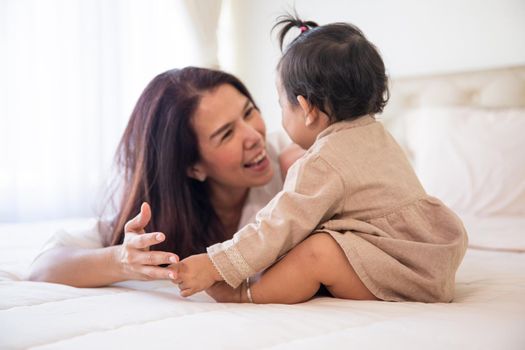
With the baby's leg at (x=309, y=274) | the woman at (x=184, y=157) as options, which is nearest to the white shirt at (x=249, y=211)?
the woman at (x=184, y=157)

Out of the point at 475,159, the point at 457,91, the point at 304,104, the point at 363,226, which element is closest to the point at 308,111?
the point at 304,104

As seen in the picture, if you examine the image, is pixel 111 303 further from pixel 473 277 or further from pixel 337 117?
pixel 473 277

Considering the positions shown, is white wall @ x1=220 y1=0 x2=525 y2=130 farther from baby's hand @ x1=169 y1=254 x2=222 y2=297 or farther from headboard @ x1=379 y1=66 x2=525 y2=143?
baby's hand @ x1=169 y1=254 x2=222 y2=297

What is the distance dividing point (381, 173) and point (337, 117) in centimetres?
18

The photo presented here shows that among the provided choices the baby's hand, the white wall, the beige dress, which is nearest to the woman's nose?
the beige dress

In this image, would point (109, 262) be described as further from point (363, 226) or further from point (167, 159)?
point (363, 226)

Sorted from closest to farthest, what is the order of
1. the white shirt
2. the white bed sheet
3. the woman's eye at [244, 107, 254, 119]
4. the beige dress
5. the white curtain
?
the white bed sheet → the beige dress → the white shirt → the woman's eye at [244, 107, 254, 119] → the white curtain

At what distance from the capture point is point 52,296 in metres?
1.09

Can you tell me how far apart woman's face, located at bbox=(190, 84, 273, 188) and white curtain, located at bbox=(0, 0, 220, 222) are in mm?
803

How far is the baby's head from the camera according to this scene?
114cm

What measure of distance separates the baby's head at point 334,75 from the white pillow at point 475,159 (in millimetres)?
1073

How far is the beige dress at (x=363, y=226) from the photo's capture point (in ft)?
3.37

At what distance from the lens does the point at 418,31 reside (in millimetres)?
2764

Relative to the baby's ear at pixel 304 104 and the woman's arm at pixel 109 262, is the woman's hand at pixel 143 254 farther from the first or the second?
the baby's ear at pixel 304 104
